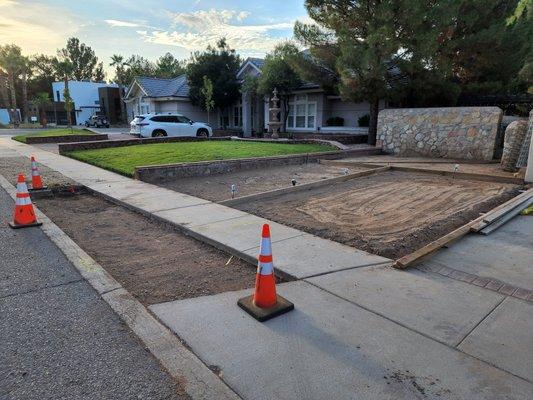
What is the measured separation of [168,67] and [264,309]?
2785 inches

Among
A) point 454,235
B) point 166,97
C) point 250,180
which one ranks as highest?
point 166,97

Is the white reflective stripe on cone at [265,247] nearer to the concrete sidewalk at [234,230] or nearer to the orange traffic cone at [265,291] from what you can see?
the orange traffic cone at [265,291]

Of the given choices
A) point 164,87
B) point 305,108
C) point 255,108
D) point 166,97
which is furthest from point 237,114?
point 164,87

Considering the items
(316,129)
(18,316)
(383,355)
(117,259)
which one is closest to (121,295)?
(18,316)

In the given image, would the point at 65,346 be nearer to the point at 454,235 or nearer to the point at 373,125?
the point at 454,235

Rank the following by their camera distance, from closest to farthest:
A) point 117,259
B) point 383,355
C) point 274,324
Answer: point 383,355, point 274,324, point 117,259

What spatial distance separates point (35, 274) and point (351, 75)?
15.3 m

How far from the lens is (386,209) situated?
6762mm

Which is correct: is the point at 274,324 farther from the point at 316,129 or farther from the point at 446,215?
the point at 316,129

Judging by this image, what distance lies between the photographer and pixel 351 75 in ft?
53.8

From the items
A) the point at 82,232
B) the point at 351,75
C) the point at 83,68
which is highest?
the point at 83,68

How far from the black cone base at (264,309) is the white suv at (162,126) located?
2009 centimetres

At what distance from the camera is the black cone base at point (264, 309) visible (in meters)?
3.24

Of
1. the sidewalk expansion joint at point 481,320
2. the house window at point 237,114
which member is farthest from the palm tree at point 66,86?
the sidewalk expansion joint at point 481,320
